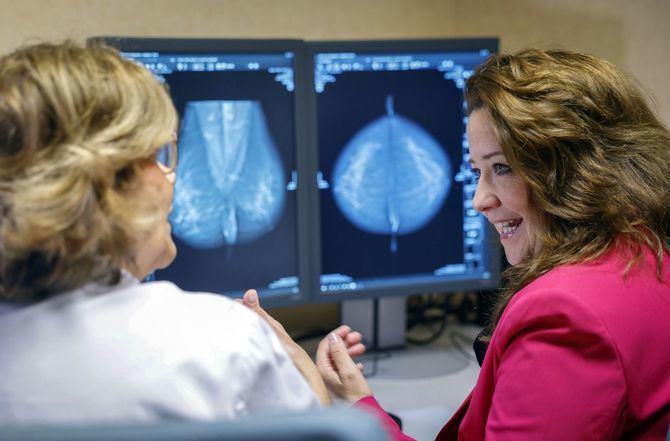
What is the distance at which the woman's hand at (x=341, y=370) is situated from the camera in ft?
4.37

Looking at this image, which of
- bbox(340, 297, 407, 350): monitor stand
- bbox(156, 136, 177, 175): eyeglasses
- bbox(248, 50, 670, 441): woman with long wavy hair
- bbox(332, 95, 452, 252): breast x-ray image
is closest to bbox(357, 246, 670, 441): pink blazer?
bbox(248, 50, 670, 441): woman with long wavy hair

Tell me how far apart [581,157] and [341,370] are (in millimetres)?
509

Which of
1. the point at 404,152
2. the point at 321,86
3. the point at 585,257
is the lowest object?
the point at 585,257

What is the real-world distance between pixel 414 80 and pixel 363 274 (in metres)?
0.44

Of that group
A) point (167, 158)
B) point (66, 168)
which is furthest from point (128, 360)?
point (167, 158)

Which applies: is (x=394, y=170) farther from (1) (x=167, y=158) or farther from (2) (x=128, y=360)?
(2) (x=128, y=360)

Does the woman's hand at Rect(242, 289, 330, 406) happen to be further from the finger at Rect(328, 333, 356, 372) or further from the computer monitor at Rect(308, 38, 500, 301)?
the computer monitor at Rect(308, 38, 500, 301)

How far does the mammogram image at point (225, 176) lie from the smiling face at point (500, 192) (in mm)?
565

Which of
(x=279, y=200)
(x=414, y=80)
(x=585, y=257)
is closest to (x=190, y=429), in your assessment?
(x=585, y=257)

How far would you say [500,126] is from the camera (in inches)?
46.9

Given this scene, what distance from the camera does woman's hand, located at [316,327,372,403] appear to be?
4.37 ft

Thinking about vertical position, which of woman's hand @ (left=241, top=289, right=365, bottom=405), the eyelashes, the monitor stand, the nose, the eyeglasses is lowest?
the monitor stand

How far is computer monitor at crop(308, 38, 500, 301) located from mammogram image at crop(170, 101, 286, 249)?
4.3 inches

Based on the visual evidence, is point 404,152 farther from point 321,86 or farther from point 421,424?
point 421,424
